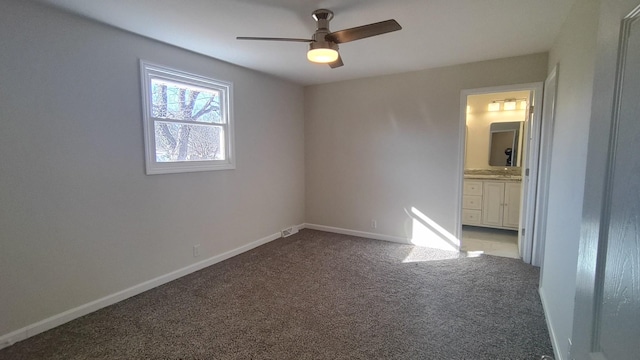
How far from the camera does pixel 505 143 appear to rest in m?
5.13

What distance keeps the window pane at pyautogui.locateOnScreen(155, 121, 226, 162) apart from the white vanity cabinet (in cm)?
397

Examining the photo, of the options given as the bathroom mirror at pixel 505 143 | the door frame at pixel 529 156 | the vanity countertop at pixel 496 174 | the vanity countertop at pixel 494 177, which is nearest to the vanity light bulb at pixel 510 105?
the bathroom mirror at pixel 505 143

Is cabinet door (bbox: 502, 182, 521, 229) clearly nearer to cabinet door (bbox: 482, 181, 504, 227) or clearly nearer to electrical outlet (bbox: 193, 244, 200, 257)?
cabinet door (bbox: 482, 181, 504, 227)

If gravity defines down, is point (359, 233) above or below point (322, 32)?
below

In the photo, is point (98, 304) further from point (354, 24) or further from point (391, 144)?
point (391, 144)

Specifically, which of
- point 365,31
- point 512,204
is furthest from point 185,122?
point 512,204

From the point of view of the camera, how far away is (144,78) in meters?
2.86

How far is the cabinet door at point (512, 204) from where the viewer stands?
470 cm

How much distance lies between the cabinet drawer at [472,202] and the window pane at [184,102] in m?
4.09

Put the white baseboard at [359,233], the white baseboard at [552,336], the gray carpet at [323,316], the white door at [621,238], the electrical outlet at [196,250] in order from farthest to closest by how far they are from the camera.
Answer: the white baseboard at [359,233]
the electrical outlet at [196,250]
the gray carpet at [323,316]
the white baseboard at [552,336]
the white door at [621,238]

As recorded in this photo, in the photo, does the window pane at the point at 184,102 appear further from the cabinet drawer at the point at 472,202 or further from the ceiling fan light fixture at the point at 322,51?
the cabinet drawer at the point at 472,202

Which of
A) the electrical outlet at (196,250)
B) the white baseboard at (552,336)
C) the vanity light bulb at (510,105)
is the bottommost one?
the white baseboard at (552,336)

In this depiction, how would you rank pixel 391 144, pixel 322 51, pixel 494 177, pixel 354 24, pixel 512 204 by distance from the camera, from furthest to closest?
pixel 494 177, pixel 512 204, pixel 391 144, pixel 354 24, pixel 322 51

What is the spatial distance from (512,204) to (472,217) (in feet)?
2.05
